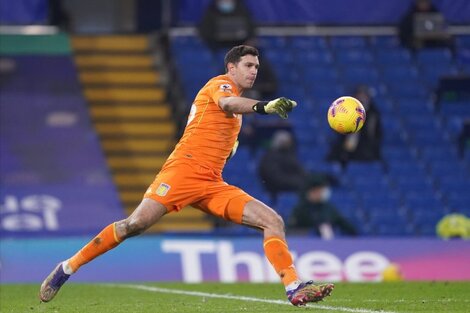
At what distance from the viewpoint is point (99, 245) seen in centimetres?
1042

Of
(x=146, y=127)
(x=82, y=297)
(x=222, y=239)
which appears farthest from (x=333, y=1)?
(x=82, y=297)

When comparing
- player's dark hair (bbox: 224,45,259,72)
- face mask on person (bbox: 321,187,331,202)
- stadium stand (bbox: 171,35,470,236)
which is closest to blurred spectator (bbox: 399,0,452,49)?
stadium stand (bbox: 171,35,470,236)

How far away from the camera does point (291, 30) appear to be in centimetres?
2480

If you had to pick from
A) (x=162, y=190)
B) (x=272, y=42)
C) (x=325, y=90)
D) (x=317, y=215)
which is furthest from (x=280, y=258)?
(x=272, y=42)

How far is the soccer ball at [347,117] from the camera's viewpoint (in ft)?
33.2

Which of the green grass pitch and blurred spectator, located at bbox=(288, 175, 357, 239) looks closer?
the green grass pitch

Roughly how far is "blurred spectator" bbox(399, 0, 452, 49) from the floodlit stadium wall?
761 centimetres

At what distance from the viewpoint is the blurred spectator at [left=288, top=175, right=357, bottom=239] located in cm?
1831

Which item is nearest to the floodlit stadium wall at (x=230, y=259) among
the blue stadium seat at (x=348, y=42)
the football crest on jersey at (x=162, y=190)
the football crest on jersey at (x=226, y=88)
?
the football crest on jersey at (x=162, y=190)

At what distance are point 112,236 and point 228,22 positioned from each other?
502 inches

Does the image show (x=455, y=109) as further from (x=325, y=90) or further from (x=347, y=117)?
(x=347, y=117)

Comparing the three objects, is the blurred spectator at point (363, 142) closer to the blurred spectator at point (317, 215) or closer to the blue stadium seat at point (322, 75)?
the blue stadium seat at point (322, 75)

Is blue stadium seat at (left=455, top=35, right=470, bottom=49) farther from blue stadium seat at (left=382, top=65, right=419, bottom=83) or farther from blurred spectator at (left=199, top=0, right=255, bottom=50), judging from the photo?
blurred spectator at (left=199, top=0, right=255, bottom=50)

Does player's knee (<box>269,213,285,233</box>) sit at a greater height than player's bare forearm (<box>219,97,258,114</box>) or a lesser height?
lesser
